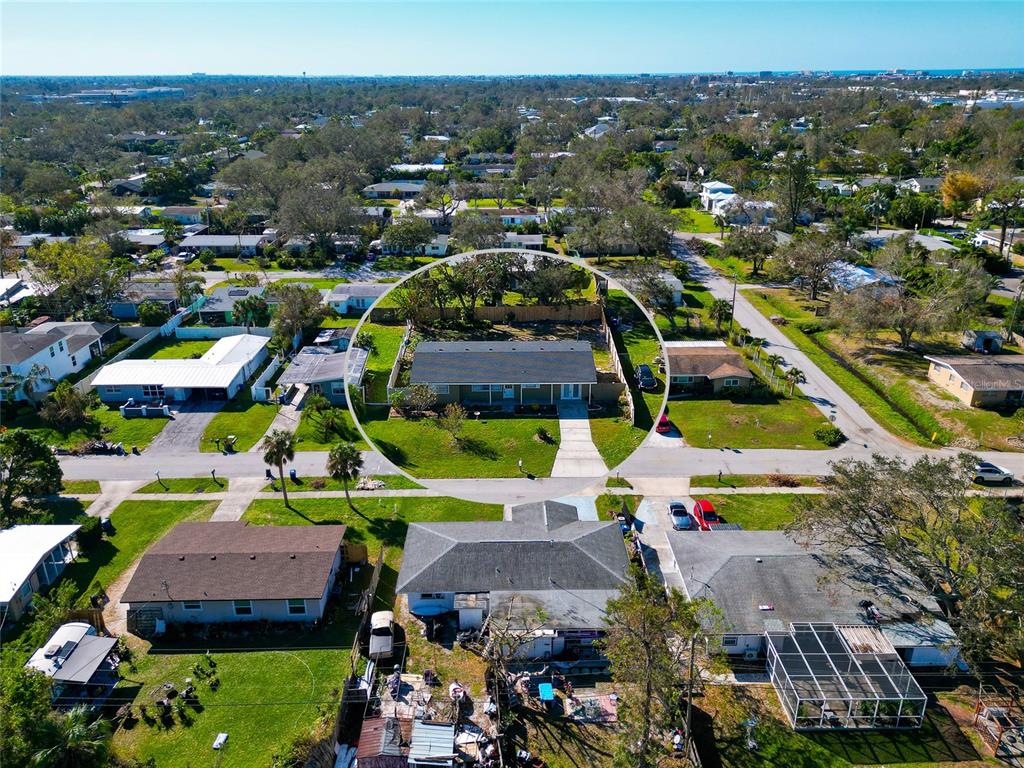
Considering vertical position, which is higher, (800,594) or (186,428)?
(186,428)

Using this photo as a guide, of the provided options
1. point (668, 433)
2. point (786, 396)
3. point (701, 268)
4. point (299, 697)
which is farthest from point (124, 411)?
point (701, 268)

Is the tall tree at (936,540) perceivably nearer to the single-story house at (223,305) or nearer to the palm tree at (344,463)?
the palm tree at (344,463)

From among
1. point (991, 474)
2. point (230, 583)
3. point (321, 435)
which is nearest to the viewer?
point (230, 583)

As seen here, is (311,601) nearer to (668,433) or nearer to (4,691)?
(4,691)

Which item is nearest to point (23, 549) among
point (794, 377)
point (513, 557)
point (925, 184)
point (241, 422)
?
point (241, 422)

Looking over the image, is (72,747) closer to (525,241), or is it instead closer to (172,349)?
(172,349)

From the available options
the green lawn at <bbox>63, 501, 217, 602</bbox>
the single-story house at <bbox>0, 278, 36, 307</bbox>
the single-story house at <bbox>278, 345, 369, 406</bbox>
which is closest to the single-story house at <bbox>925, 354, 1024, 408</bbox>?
the single-story house at <bbox>278, 345, 369, 406</bbox>

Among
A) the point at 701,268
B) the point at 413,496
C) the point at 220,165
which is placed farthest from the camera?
the point at 220,165
